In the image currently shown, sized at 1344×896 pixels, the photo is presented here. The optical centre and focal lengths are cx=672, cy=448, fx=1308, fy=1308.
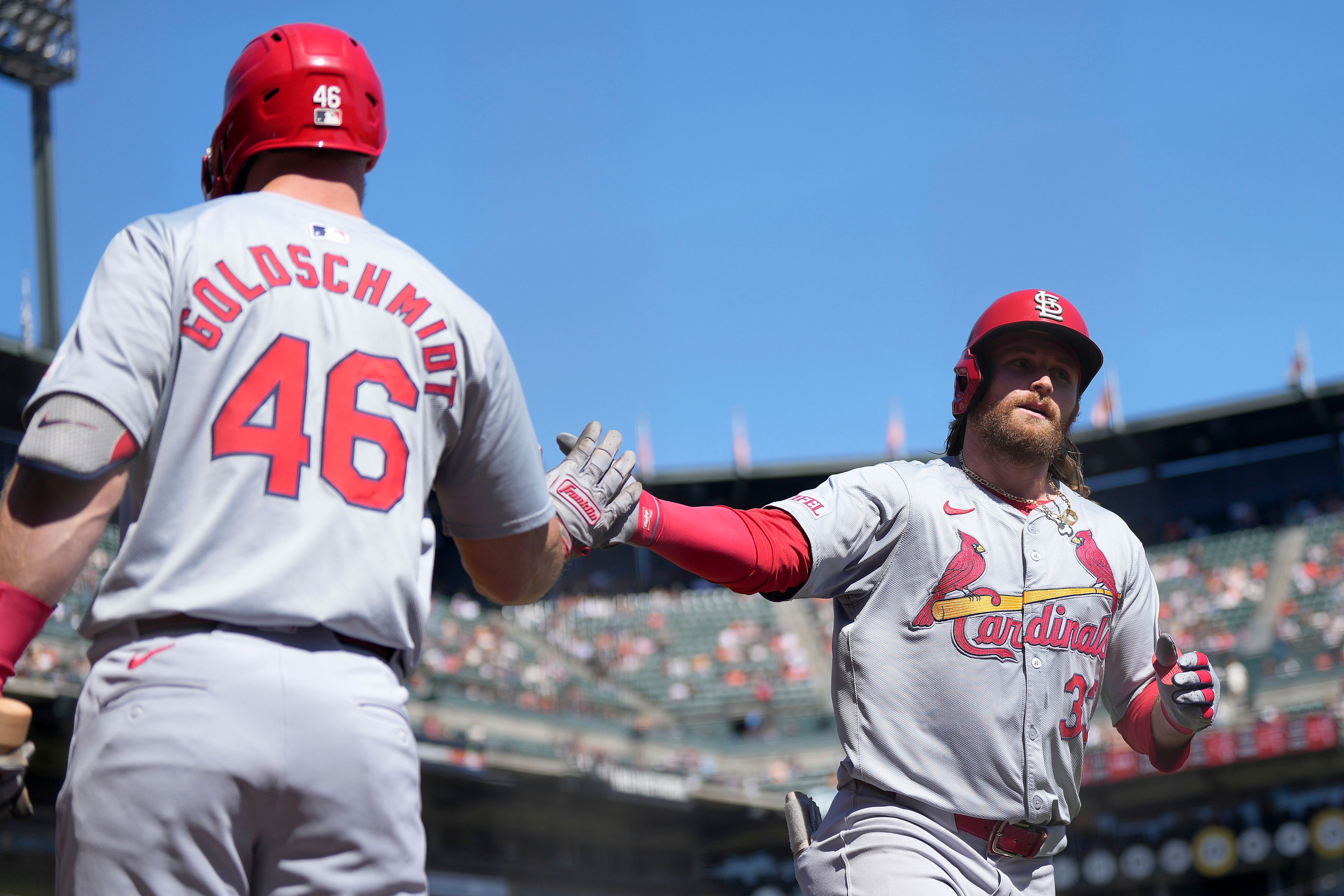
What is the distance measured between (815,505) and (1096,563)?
0.80 metres

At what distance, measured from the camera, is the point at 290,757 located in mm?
1599

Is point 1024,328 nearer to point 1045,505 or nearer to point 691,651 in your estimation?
point 1045,505

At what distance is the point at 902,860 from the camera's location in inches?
120

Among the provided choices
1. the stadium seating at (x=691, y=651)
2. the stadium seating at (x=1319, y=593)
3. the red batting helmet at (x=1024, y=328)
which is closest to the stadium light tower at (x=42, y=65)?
the stadium seating at (x=691, y=651)

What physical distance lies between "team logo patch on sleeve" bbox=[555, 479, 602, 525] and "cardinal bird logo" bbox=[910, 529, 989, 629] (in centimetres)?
93

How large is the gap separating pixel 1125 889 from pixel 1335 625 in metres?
5.65

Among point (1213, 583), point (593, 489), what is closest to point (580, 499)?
point (593, 489)

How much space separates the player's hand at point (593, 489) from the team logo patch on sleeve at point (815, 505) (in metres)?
0.47

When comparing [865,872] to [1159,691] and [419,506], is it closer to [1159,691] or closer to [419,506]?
[1159,691]

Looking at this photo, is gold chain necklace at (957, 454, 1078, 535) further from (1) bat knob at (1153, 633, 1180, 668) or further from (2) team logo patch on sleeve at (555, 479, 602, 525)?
(2) team logo patch on sleeve at (555, 479, 602, 525)

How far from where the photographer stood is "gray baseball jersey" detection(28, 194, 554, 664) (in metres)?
1.67

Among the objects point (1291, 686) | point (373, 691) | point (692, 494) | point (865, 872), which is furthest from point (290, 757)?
point (692, 494)

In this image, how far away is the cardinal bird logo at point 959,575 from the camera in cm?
331

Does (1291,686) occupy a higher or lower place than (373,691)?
lower
